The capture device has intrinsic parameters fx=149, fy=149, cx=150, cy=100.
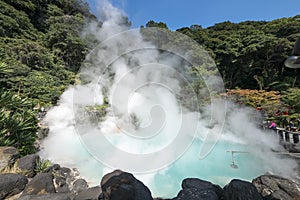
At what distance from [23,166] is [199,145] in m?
6.11

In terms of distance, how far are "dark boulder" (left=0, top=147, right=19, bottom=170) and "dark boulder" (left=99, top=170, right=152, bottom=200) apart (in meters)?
2.08

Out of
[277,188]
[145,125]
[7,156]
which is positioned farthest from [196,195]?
[145,125]

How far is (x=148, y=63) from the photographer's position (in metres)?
10.9

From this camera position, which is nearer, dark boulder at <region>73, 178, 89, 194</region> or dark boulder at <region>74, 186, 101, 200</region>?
dark boulder at <region>74, 186, 101, 200</region>

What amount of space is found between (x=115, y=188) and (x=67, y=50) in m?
14.8

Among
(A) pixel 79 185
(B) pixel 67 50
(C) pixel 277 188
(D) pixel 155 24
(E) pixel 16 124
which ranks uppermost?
(D) pixel 155 24

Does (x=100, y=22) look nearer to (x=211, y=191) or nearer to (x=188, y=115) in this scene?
(x=188, y=115)

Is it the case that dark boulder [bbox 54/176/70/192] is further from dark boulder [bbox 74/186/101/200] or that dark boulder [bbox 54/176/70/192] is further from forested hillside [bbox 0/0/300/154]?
forested hillside [bbox 0/0/300/154]

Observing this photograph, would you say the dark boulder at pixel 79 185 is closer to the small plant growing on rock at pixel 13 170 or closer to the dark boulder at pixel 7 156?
the small plant growing on rock at pixel 13 170

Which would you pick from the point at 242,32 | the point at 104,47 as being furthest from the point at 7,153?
the point at 242,32

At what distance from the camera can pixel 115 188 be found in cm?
166

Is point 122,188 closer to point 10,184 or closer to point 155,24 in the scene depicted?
point 10,184

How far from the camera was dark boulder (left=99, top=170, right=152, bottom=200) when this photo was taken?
5.32ft

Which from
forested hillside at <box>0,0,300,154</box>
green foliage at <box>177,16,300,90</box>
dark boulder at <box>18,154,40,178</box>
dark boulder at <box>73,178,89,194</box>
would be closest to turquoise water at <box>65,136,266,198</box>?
dark boulder at <box>73,178,89,194</box>
